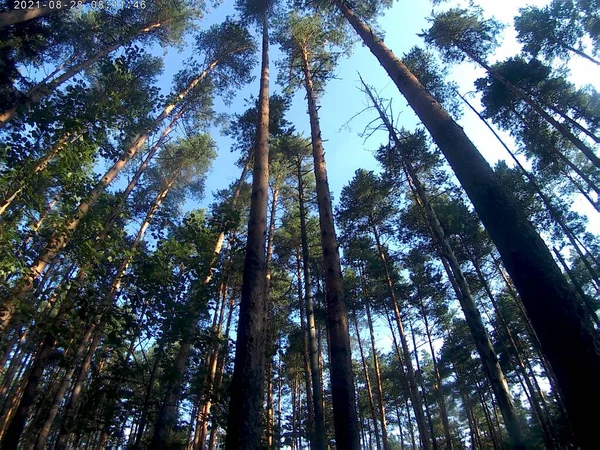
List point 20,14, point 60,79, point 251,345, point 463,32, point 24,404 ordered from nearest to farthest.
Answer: point 251,345 < point 24,404 < point 20,14 < point 60,79 < point 463,32

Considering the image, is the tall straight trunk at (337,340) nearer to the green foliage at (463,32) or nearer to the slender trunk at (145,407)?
the slender trunk at (145,407)

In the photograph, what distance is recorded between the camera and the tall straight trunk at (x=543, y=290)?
81.0 inches

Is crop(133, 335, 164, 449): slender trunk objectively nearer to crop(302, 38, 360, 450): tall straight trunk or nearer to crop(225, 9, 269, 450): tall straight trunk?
crop(225, 9, 269, 450): tall straight trunk

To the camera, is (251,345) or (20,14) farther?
(20,14)

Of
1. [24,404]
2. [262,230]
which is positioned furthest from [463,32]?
[24,404]

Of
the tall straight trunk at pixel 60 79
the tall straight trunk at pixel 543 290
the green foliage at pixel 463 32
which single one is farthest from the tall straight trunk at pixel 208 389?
the green foliage at pixel 463 32

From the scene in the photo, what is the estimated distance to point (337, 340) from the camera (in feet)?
19.6

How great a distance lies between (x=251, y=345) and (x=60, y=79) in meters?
13.3

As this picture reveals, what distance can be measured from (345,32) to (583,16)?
1388cm

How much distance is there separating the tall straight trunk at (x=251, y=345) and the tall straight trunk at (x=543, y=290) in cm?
337

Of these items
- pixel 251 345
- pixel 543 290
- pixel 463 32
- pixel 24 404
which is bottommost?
pixel 543 290

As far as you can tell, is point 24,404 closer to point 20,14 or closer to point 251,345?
point 251,345

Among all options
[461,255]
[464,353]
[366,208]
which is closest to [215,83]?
[366,208]

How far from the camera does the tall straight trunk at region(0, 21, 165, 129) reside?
8.29 meters
